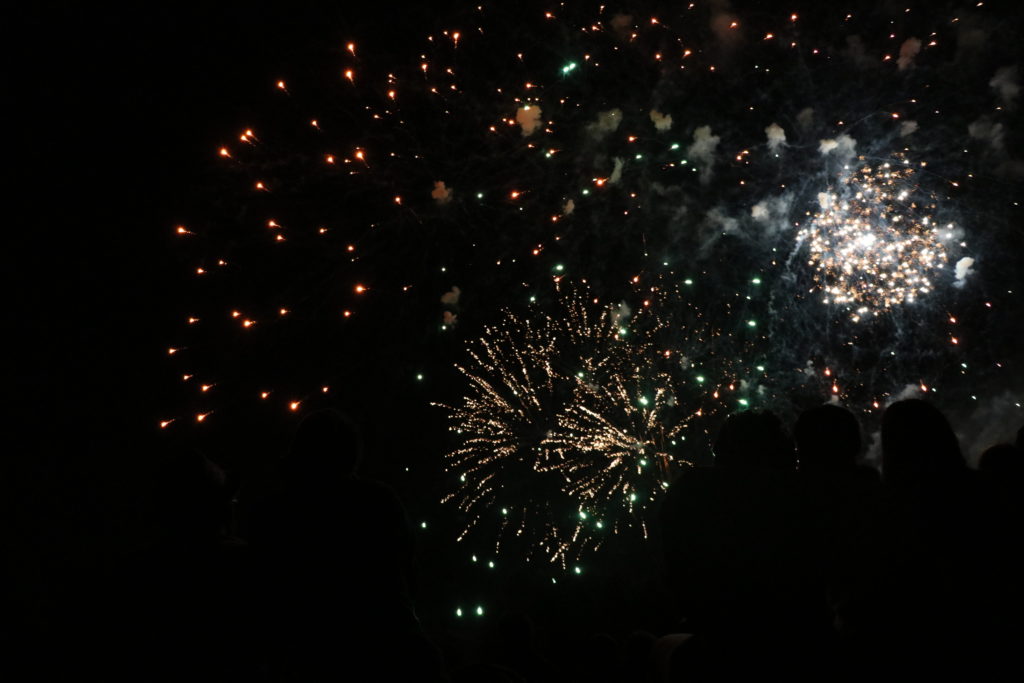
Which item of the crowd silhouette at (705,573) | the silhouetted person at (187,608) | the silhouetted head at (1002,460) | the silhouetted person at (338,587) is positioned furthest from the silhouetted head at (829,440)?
the silhouetted person at (187,608)

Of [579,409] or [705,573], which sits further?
[579,409]

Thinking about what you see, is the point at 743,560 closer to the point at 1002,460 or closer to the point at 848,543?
the point at 848,543

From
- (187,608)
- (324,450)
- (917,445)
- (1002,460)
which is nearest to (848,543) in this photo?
(917,445)

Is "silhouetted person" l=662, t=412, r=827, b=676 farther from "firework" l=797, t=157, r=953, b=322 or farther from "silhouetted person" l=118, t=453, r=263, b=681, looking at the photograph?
"firework" l=797, t=157, r=953, b=322

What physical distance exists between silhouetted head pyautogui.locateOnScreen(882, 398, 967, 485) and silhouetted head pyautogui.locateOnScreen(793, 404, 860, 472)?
0.13 metres

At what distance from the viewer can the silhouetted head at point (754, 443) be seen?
2.51 m

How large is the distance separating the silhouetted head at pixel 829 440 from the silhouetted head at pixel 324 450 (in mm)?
2021

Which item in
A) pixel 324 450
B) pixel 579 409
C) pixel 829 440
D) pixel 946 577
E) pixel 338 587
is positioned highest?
pixel 579 409

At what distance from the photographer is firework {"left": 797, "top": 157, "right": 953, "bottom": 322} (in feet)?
32.5

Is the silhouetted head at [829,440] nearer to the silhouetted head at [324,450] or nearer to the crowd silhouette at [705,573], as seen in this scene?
the crowd silhouette at [705,573]

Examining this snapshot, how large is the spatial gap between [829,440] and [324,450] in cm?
222

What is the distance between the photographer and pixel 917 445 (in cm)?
246

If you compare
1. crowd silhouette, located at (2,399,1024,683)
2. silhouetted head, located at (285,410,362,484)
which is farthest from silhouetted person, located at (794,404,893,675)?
silhouetted head, located at (285,410,362,484)

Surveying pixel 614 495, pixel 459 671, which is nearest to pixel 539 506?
pixel 614 495
